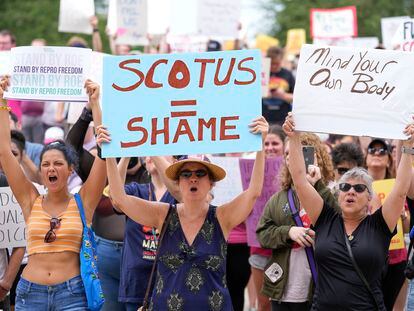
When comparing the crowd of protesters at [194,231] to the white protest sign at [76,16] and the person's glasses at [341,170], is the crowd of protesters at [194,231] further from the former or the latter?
the white protest sign at [76,16]

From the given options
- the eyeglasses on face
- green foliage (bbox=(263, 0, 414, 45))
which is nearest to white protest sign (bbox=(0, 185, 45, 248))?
the eyeglasses on face

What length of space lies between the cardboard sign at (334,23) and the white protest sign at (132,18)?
364 cm

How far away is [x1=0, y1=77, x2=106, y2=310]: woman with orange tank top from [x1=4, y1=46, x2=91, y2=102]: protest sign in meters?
0.34

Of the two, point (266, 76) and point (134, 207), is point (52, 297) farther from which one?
point (266, 76)

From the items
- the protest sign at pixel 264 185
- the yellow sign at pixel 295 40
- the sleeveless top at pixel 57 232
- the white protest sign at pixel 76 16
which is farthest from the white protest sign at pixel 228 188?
the yellow sign at pixel 295 40

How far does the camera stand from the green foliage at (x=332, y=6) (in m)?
33.7

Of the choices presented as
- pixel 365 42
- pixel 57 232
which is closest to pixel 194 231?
pixel 57 232

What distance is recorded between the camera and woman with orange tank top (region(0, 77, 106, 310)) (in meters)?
6.86

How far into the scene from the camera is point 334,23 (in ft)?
54.7

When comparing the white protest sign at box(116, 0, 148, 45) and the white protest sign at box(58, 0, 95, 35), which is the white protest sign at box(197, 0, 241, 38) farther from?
the white protest sign at box(58, 0, 95, 35)

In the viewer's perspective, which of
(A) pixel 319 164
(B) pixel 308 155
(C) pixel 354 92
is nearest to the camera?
(C) pixel 354 92

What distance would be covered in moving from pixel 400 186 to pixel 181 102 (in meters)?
1.47

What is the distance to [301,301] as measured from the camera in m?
7.71

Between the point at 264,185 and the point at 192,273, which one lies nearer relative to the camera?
the point at 192,273
